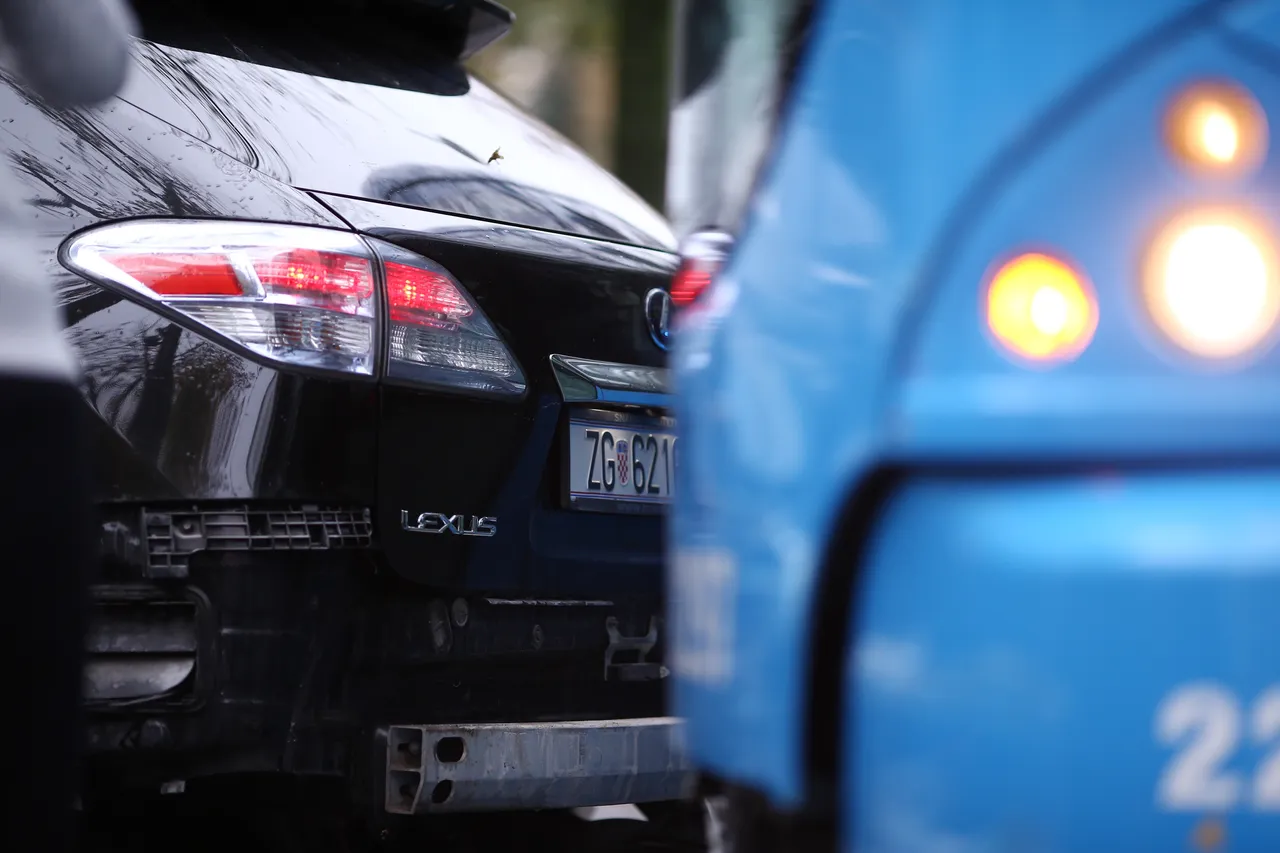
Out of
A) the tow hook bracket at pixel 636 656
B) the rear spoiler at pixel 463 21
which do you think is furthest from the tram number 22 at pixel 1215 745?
the rear spoiler at pixel 463 21

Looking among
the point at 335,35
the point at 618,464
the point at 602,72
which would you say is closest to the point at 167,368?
the point at 618,464

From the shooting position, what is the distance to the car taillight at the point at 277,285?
8.57 ft

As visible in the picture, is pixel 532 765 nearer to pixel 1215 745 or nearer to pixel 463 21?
pixel 1215 745

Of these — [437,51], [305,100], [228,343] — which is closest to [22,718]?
[228,343]

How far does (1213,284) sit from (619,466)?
1.71 meters

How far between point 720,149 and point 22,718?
3.48 ft

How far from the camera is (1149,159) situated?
1503 mm

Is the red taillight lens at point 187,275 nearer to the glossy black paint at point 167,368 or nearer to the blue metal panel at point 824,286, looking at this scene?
the glossy black paint at point 167,368

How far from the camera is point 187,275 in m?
2.62

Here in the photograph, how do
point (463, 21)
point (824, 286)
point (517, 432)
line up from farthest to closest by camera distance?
point (463, 21), point (517, 432), point (824, 286)

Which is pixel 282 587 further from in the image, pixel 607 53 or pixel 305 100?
pixel 607 53

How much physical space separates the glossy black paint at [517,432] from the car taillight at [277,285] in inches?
3.1

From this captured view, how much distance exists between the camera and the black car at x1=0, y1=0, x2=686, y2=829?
8.45ft

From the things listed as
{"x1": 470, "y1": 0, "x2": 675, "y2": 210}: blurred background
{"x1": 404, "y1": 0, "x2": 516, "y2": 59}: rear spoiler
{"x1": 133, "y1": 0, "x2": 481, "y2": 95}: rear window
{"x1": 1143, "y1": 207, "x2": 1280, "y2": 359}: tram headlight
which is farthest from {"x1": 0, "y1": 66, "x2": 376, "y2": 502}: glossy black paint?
{"x1": 470, "y1": 0, "x2": 675, "y2": 210}: blurred background
